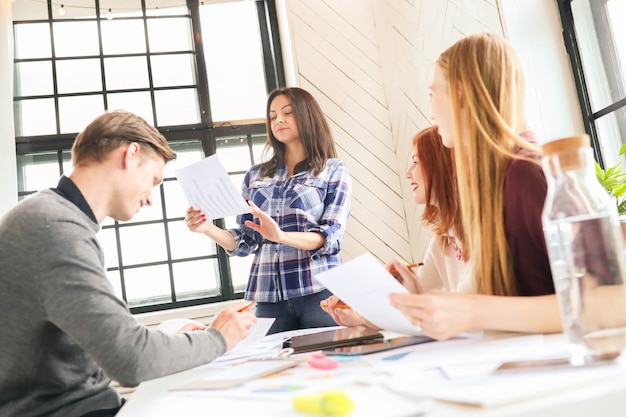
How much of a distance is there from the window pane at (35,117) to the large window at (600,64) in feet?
9.45

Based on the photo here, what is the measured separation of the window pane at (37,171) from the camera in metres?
3.36

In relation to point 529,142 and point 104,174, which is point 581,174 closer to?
point 529,142

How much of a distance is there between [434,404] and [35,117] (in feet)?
11.3

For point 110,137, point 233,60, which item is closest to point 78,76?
point 233,60

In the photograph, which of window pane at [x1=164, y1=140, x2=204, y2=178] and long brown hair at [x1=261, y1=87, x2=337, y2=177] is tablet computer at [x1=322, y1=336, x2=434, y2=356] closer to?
long brown hair at [x1=261, y1=87, x2=337, y2=177]

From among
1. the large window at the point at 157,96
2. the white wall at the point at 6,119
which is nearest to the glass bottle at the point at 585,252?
the large window at the point at 157,96

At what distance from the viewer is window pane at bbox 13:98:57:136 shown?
341 centimetres

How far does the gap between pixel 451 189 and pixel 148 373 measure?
0.90 meters

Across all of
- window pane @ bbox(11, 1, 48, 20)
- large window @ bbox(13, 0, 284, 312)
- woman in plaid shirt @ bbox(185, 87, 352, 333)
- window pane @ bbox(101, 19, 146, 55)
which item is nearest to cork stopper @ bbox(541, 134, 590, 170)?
woman in plaid shirt @ bbox(185, 87, 352, 333)

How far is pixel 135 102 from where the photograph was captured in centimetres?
356

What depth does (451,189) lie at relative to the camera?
4.96 ft

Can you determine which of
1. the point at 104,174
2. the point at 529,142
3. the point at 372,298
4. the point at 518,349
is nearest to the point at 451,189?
the point at 529,142

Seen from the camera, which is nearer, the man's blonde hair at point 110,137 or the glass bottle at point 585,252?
the glass bottle at point 585,252

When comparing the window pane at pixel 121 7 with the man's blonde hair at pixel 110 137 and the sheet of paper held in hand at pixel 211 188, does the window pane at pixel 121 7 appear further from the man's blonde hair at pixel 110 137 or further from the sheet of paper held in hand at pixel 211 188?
the man's blonde hair at pixel 110 137
